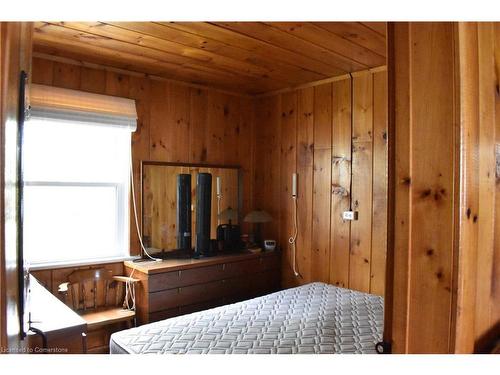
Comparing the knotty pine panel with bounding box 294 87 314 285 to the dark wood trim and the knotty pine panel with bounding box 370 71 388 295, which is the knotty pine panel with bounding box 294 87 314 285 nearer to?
the knotty pine panel with bounding box 370 71 388 295

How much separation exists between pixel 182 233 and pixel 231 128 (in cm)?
125

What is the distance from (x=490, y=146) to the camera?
866 mm

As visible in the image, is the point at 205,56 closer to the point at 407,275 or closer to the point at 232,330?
the point at 232,330

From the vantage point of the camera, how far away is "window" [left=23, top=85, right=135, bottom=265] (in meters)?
2.75

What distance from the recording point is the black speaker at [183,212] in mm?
3447

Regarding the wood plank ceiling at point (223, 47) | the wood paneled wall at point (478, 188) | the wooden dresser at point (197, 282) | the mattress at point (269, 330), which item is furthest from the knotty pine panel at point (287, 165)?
the wood paneled wall at point (478, 188)

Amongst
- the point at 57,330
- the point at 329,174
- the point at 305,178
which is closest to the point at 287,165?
the point at 305,178

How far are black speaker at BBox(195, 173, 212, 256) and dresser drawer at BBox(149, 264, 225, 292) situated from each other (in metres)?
0.23

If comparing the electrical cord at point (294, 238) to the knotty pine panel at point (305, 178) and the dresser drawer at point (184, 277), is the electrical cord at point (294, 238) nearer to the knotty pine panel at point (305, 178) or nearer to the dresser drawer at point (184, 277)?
the knotty pine panel at point (305, 178)

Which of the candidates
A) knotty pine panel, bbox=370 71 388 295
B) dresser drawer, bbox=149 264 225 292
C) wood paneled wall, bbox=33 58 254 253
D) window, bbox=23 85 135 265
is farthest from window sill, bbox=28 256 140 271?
knotty pine panel, bbox=370 71 388 295

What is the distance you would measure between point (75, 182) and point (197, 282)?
4.23 feet

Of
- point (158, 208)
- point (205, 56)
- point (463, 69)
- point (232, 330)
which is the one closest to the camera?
point (463, 69)

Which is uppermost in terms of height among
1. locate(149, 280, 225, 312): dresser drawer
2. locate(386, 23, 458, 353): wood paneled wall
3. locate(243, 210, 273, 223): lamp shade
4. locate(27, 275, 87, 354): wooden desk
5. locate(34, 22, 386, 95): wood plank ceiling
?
locate(34, 22, 386, 95): wood plank ceiling
